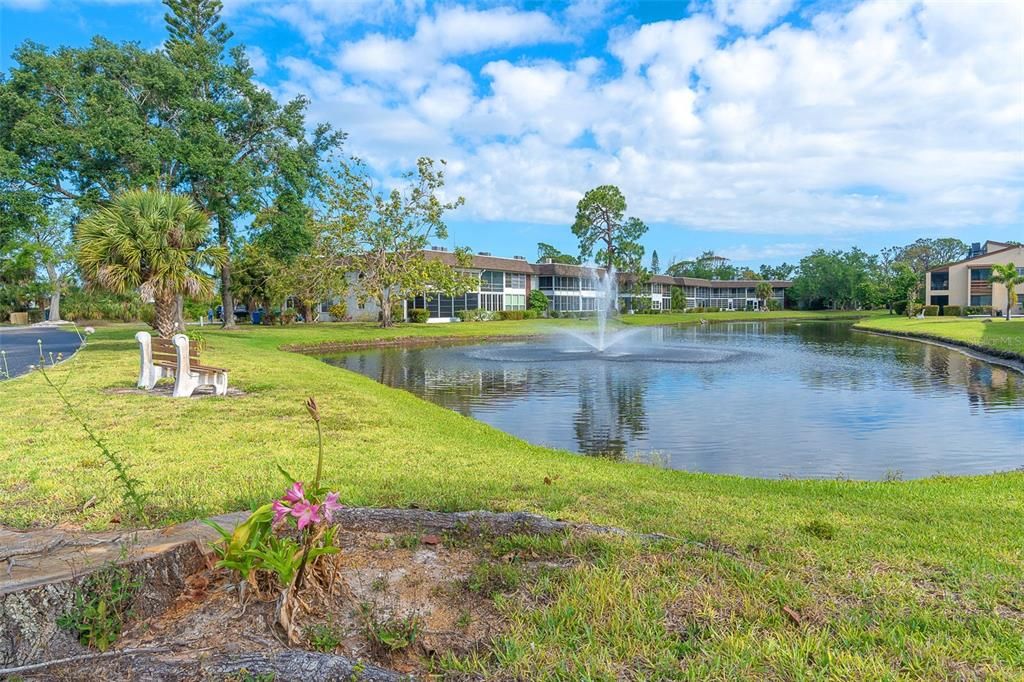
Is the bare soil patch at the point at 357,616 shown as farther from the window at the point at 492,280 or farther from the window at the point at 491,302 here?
the window at the point at 492,280

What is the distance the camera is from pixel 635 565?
3.41 meters

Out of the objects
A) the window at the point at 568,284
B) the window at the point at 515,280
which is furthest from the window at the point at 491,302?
the window at the point at 568,284

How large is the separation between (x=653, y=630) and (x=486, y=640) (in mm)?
748

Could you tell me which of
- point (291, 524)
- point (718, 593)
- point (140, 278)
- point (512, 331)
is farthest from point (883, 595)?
point (512, 331)

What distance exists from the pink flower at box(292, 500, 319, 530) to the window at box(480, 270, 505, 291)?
181 ft

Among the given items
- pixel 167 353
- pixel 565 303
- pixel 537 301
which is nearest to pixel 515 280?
pixel 537 301

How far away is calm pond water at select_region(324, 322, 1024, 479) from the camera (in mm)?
9203

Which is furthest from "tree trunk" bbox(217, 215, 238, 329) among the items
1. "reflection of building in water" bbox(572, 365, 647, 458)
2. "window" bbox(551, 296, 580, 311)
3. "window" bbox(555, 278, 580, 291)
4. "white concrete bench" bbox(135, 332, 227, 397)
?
"window" bbox(555, 278, 580, 291)

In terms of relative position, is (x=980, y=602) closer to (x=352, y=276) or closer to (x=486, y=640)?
(x=486, y=640)

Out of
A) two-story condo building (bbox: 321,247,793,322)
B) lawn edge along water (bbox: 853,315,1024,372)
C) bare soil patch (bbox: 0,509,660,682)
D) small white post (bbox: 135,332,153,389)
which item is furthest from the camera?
two-story condo building (bbox: 321,247,793,322)

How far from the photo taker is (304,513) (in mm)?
→ 2713

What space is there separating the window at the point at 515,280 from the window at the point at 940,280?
44.0 m

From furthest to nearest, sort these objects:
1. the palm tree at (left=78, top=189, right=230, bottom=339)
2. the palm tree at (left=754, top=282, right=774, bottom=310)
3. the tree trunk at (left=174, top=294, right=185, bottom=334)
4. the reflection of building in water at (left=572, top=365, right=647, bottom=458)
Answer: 1. the palm tree at (left=754, top=282, right=774, bottom=310)
2. the tree trunk at (left=174, top=294, right=185, bottom=334)
3. the palm tree at (left=78, top=189, right=230, bottom=339)
4. the reflection of building in water at (left=572, top=365, right=647, bottom=458)

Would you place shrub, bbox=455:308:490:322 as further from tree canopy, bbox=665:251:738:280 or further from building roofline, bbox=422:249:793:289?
tree canopy, bbox=665:251:738:280
